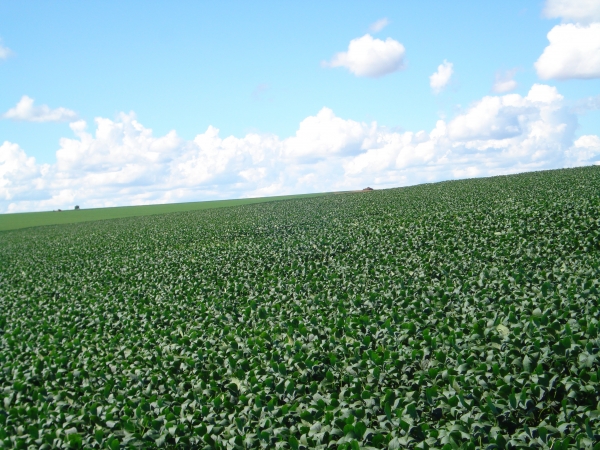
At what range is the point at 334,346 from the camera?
10.2 metres

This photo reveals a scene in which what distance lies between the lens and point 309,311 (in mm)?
13195

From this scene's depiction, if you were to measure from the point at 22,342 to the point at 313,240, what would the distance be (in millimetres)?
12579

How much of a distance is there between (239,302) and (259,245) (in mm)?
9594

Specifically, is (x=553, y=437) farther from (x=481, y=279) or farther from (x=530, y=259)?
(x=530, y=259)

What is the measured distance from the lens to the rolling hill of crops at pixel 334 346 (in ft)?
23.0

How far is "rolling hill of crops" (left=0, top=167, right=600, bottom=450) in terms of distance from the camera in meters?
7.01

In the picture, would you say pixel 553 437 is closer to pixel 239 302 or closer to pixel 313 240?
pixel 239 302

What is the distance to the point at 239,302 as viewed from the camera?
1550cm

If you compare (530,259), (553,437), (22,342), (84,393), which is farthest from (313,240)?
(553,437)

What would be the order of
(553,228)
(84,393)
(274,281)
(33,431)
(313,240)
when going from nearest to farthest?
1. (33,431)
2. (84,393)
3. (274,281)
4. (553,228)
5. (313,240)

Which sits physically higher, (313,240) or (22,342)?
(313,240)

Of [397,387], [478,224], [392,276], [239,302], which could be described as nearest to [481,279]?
[392,276]

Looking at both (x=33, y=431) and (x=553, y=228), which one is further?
(x=553, y=228)

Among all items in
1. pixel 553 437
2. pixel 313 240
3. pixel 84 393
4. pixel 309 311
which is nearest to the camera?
pixel 553 437
